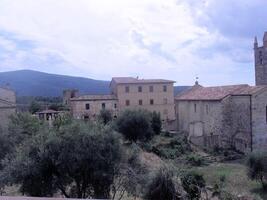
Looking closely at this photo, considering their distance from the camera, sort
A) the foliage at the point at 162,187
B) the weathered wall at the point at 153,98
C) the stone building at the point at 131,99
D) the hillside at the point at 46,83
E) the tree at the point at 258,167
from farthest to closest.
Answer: the hillside at the point at 46,83 < the weathered wall at the point at 153,98 < the stone building at the point at 131,99 < the tree at the point at 258,167 < the foliage at the point at 162,187

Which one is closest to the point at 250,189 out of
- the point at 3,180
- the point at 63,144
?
the point at 63,144

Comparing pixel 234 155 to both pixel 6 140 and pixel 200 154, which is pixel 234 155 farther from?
pixel 6 140

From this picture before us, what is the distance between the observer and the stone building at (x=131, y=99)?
2165 inches

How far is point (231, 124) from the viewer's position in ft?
129

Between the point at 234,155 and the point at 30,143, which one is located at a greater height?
the point at 30,143

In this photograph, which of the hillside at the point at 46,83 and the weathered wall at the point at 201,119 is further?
the hillside at the point at 46,83

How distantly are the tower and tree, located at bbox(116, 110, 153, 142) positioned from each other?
24537 mm

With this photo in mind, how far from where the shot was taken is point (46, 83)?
151 meters

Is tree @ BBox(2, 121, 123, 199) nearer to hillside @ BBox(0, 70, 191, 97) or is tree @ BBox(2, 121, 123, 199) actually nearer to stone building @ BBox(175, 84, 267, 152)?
stone building @ BBox(175, 84, 267, 152)

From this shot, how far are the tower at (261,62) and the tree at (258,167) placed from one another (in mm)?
31123

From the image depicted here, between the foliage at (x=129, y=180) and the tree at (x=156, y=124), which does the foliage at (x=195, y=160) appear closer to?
the tree at (x=156, y=124)

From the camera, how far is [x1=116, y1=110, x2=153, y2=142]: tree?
36062mm

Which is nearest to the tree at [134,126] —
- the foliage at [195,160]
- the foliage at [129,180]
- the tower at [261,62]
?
the foliage at [195,160]

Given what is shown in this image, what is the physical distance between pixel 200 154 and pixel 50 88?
11057 centimetres
